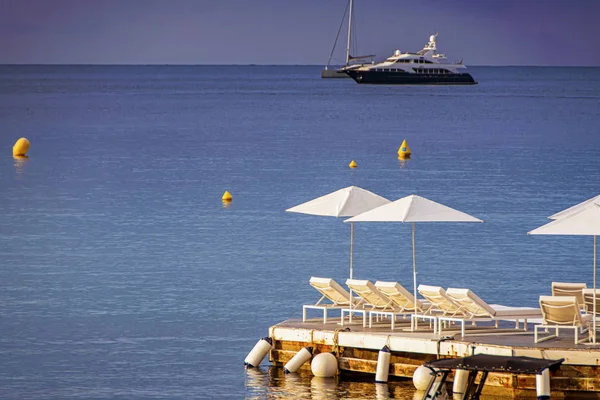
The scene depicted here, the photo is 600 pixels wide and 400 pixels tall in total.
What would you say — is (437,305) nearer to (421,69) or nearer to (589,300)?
A: (589,300)

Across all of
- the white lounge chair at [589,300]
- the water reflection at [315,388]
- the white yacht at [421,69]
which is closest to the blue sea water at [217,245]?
the water reflection at [315,388]

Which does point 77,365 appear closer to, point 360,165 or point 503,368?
point 503,368

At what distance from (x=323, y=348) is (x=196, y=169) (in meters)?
36.4

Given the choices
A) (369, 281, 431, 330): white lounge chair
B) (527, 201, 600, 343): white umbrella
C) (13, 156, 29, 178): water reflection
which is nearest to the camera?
(527, 201, 600, 343): white umbrella

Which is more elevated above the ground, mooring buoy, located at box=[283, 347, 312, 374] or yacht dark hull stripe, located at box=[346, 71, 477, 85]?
yacht dark hull stripe, located at box=[346, 71, 477, 85]

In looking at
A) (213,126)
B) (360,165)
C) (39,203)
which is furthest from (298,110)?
(39,203)

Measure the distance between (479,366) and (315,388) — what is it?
319 cm

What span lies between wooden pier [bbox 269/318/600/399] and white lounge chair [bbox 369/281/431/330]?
23cm

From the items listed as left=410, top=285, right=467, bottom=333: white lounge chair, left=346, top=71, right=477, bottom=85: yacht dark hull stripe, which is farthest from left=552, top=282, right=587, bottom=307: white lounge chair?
left=346, top=71, right=477, bottom=85: yacht dark hull stripe

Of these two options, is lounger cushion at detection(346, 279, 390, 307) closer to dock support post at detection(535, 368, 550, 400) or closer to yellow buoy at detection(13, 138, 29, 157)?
dock support post at detection(535, 368, 550, 400)

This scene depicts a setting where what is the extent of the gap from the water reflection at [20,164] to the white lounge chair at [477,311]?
119ft

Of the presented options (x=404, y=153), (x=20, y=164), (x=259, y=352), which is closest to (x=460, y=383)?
(x=259, y=352)

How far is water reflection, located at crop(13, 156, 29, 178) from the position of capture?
176 ft

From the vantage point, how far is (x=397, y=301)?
19.1 meters
